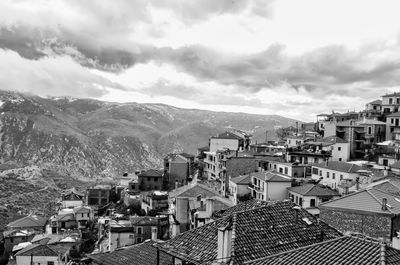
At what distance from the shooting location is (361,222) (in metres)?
25.5

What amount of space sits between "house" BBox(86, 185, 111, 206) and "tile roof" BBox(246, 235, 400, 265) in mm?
68166

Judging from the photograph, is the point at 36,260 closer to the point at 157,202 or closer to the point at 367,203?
the point at 157,202

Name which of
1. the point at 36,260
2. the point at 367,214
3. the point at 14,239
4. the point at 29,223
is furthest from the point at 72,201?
the point at 367,214

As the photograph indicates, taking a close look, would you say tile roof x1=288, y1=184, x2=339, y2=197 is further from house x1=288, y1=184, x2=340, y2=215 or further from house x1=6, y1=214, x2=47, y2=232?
house x1=6, y1=214, x2=47, y2=232

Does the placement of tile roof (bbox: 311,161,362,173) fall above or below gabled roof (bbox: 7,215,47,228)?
above

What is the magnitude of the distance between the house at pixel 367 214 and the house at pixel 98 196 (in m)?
55.2

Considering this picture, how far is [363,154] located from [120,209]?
125 ft

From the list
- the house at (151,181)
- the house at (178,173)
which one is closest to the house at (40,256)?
the house at (151,181)

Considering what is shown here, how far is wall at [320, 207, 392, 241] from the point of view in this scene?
2469cm

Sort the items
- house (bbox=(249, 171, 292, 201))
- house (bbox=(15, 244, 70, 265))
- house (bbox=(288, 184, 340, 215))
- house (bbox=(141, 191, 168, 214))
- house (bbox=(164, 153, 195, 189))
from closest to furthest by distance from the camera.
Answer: house (bbox=(288, 184, 340, 215))
house (bbox=(249, 171, 292, 201))
house (bbox=(15, 244, 70, 265))
house (bbox=(141, 191, 168, 214))
house (bbox=(164, 153, 195, 189))

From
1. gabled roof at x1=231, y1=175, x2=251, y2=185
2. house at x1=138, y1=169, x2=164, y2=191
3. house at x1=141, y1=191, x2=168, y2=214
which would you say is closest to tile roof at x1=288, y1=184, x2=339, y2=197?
gabled roof at x1=231, y1=175, x2=251, y2=185

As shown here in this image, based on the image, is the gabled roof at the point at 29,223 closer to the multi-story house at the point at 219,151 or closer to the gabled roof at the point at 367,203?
the multi-story house at the point at 219,151

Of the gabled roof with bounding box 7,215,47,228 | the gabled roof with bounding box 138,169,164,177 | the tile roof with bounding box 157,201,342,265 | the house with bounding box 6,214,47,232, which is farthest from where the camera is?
the gabled roof with bounding box 138,169,164,177

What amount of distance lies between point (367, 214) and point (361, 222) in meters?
0.64
